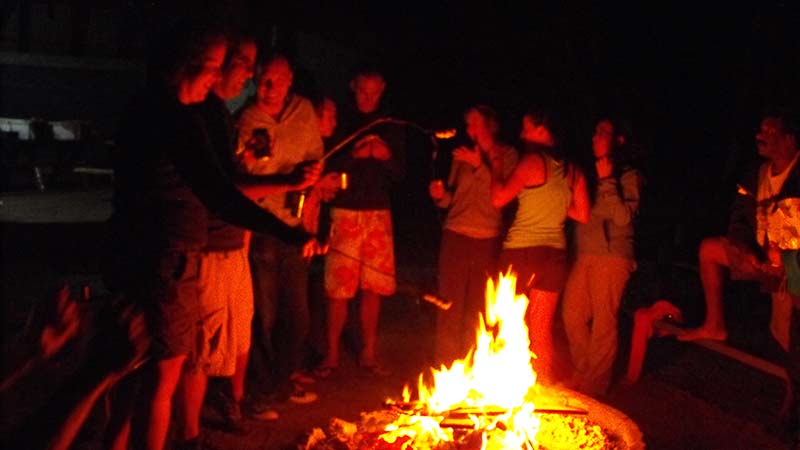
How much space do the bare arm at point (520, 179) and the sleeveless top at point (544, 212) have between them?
0.36ft

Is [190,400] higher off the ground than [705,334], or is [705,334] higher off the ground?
[705,334]

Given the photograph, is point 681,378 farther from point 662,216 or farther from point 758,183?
point 662,216

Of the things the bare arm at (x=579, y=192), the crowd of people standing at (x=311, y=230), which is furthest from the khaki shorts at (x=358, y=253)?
the bare arm at (x=579, y=192)

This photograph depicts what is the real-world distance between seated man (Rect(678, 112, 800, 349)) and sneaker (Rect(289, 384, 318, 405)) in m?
2.89

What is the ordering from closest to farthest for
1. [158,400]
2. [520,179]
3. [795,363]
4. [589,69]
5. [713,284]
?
1. [158,400]
2. [795,363]
3. [520,179]
4. [713,284]
5. [589,69]

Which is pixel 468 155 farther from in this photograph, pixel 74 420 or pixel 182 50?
pixel 74 420

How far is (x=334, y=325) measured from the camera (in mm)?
6312

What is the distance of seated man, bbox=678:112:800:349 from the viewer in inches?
205

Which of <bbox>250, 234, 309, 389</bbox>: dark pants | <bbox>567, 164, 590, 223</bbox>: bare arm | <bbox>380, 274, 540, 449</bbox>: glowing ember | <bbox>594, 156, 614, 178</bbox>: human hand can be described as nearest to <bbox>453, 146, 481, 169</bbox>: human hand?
<bbox>567, 164, 590, 223</bbox>: bare arm

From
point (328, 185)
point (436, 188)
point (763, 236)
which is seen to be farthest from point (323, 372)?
point (763, 236)

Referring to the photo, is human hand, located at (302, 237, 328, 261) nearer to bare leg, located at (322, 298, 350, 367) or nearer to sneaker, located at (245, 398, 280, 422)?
sneaker, located at (245, 398, 280, 422)

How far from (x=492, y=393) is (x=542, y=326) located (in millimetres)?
1236

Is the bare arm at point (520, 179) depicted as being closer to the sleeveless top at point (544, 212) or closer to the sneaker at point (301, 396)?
the sleeveless top at point (544, 212)

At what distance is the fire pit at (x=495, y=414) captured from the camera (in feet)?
15.0
